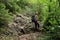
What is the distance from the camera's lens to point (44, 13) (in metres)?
9.49

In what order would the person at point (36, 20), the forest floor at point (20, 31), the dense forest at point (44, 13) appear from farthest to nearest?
the person at point (36, 20), the forest floor at point (20, 31), the dense forest at point (44, 13)

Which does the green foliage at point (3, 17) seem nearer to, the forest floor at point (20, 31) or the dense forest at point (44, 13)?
the dense forest at point (44, 13)

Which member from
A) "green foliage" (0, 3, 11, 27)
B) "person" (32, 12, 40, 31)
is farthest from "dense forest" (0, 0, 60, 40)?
"person" (32, 12, 40, 31)

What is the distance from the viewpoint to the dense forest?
573cm

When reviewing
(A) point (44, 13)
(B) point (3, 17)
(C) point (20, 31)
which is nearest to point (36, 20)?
(C) point (20, 31)

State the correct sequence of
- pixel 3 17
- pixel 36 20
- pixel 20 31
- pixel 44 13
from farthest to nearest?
1. pixel 36 20
2. pixel 20 31
3. pixel 3 17
4. pixel 44 13

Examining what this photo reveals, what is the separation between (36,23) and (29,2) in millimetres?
5962

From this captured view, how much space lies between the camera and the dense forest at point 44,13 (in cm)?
573

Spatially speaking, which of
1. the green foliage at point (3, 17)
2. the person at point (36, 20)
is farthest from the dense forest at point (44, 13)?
the person at point (36, 20)

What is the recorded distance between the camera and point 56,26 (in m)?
5.60

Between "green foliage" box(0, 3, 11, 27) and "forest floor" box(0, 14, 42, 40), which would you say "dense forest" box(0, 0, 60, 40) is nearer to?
"green foliage" box(0, 3, 11, 27)

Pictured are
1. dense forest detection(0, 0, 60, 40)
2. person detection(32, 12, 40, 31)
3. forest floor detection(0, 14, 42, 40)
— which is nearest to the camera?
dense forest detection(0, 0, 60, 40)

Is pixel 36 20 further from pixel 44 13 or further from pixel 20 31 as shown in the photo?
pixel 44 13

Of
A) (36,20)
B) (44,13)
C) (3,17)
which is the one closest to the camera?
(44,13)
